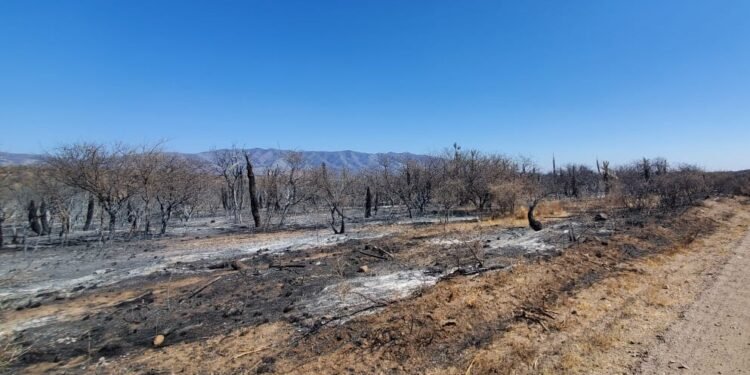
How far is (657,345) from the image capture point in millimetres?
5703

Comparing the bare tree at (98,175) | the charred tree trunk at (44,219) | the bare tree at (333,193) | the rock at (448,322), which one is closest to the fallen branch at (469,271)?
the rock at (448,322)

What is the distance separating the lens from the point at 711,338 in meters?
5.86

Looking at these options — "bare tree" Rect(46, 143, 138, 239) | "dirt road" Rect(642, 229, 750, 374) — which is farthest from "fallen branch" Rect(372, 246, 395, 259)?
"bare tree" Rect(46, 143, 138, 239)

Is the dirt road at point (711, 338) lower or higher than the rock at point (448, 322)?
lower

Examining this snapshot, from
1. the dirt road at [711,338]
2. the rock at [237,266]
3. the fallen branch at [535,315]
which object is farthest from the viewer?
the rock at [237,266]

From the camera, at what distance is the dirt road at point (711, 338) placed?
5043mm

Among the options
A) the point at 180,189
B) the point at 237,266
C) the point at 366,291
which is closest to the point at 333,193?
the point at 180,189

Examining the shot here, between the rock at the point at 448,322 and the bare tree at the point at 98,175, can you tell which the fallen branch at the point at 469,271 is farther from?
the bare tree at the point at 98,175

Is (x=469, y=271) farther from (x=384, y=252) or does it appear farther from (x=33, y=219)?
(x=33, y=219)

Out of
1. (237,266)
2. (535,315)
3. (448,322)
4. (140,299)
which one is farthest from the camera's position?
(237,266)

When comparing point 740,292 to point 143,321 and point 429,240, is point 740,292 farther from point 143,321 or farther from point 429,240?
point 143,321

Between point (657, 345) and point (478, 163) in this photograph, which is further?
point (478, 163)

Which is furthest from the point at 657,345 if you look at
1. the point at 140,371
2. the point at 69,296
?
the point at 69,296

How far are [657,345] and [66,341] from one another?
9812 millimetres
